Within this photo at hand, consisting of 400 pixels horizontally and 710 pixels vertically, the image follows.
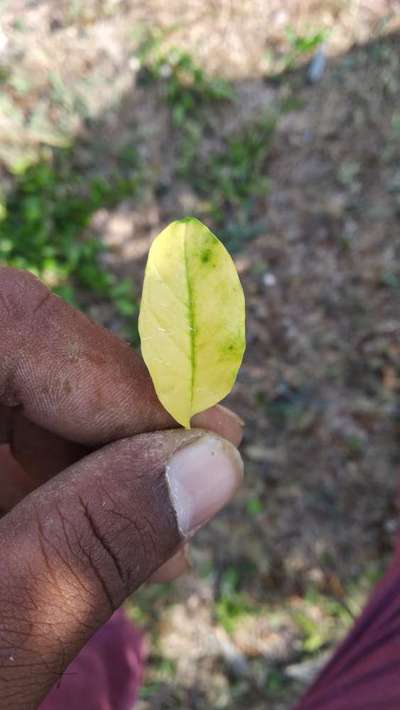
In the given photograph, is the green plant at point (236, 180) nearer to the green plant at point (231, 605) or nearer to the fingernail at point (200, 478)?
the green plant at point (231, 605)

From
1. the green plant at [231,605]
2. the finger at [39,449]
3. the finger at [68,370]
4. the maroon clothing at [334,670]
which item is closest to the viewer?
the finger at [68,370]

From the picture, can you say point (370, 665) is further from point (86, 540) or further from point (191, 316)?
point (191, 316)

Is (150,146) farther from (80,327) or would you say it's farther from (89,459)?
(89,459)

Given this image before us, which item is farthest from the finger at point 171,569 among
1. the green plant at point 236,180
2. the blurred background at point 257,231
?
the green plant at point 236,180

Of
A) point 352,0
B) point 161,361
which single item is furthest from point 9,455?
point 352,0

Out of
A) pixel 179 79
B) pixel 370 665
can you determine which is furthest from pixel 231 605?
pixel 179 79

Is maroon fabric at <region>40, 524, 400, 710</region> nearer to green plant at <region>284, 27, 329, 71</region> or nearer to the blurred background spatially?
the blurred background
